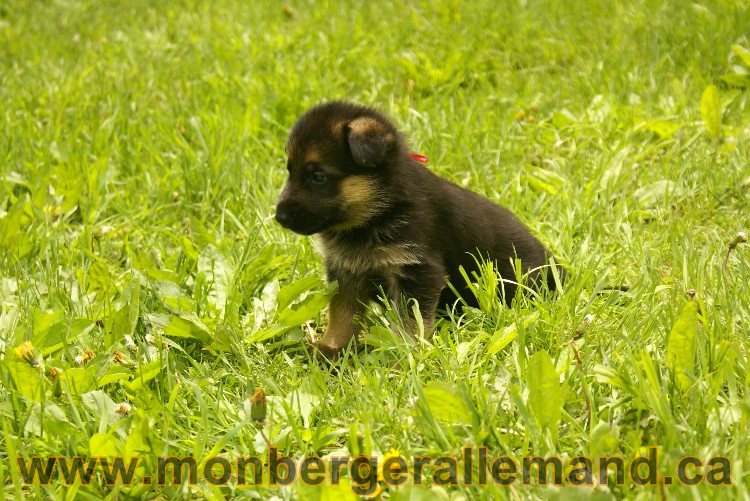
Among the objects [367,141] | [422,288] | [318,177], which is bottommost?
[422,288]

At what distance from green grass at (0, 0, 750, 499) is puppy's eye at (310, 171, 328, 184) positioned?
1.65 ft

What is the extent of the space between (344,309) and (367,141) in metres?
0.84

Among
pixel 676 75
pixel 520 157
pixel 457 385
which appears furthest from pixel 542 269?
pixel 676 75

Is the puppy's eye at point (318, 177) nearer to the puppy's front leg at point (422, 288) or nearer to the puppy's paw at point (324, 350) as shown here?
the puppy's front leg at point (422, 288)

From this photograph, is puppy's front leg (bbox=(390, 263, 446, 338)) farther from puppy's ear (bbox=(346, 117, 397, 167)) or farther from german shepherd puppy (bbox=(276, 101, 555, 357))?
puppy's ear (bbox=(346, 117, 397, 167))

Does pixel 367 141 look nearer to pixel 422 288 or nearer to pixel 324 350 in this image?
pixel 422 288

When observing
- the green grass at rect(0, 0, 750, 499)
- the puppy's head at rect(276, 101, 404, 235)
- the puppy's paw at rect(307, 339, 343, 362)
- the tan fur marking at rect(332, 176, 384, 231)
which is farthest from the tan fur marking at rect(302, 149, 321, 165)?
the puppy's paw at rect(307, 339, 343, 362)

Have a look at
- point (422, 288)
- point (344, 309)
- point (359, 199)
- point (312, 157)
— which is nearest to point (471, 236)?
point (422, 288)

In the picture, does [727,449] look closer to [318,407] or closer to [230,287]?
[318,407]

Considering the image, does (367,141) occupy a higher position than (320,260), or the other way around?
(367,141)

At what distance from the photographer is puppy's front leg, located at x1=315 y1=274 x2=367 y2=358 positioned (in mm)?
3916

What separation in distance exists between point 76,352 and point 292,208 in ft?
3.62

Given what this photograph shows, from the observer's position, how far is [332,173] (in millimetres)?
3762

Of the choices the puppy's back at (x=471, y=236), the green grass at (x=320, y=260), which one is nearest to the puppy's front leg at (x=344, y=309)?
the green grass at (x=320, y=260)
